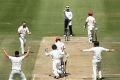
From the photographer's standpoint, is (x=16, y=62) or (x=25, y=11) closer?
(x=16, y=62)

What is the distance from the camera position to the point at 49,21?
156 feet

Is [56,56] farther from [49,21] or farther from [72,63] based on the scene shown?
[49,21]

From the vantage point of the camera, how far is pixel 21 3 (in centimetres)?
5378

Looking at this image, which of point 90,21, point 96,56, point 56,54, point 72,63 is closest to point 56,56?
point 56,54

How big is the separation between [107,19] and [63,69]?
19.9 m

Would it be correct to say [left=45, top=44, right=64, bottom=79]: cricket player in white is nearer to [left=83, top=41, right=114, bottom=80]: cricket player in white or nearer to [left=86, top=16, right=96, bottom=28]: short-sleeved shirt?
[left=83, top=41, right=114, bottom=80]: cricket player in white

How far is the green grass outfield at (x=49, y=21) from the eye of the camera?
1345 inches

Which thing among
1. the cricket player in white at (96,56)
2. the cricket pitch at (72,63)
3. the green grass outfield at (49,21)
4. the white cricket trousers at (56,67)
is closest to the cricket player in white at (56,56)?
the white cricket trousers at (56,67)

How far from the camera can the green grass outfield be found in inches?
1345

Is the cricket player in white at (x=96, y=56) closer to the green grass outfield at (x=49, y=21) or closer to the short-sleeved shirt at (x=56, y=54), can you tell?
the short-sleeved shirt at (x=56, y=54)

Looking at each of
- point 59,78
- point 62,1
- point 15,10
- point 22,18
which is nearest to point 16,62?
point 59,78

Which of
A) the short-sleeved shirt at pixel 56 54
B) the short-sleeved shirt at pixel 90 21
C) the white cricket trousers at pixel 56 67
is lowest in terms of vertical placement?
the white cricket trousers at pixel 56 67

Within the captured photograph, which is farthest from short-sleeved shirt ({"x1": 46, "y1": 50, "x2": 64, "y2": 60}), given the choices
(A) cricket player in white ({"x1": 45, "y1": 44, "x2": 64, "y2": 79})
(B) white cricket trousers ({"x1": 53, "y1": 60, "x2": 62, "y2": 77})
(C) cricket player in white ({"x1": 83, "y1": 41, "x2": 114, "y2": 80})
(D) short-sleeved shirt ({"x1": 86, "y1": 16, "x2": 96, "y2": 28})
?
(D) short-sleeved shirt ({"x1": 86, "y1": 16, "x2": 96, "y2": 28})

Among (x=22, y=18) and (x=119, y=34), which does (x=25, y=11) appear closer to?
(x=22, y=18)
